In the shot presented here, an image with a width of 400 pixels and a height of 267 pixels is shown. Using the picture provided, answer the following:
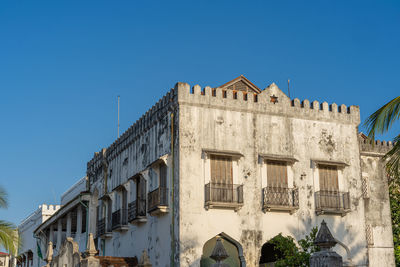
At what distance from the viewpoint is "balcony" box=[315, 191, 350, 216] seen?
79.7 feet

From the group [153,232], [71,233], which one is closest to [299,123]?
[153,232]

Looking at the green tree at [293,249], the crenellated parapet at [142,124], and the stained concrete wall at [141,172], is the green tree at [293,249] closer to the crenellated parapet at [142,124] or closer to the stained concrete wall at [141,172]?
the stained concrete wall at [141,172]

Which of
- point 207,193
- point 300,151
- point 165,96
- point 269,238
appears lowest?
point 269,238

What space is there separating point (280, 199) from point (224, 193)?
244 centimetres

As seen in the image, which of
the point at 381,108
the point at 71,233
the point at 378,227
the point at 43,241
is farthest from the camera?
the point at 43,241

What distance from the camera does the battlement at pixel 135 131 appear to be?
24.3 m

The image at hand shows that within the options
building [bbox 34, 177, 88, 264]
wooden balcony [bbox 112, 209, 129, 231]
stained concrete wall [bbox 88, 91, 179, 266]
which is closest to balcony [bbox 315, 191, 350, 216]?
stained concrete wall [bbox 88, 91, 179, 266]

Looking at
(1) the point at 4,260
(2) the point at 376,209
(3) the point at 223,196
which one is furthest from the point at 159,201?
(1) the point at 4,260

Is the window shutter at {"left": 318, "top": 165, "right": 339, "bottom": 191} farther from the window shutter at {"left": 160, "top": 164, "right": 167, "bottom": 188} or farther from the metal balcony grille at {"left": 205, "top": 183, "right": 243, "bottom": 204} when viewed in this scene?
the window shutter at {"left": 160, "top": 164, "right": 167, "bottom": 188}

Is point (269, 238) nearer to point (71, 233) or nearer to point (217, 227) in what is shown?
A: point (217, 227)

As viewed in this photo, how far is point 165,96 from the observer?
965 inches

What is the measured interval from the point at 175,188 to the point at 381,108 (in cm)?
1002

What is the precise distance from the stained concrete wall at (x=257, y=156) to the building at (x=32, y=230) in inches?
865

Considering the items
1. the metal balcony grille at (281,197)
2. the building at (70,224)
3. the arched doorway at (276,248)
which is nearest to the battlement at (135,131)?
the building at (70,224)
